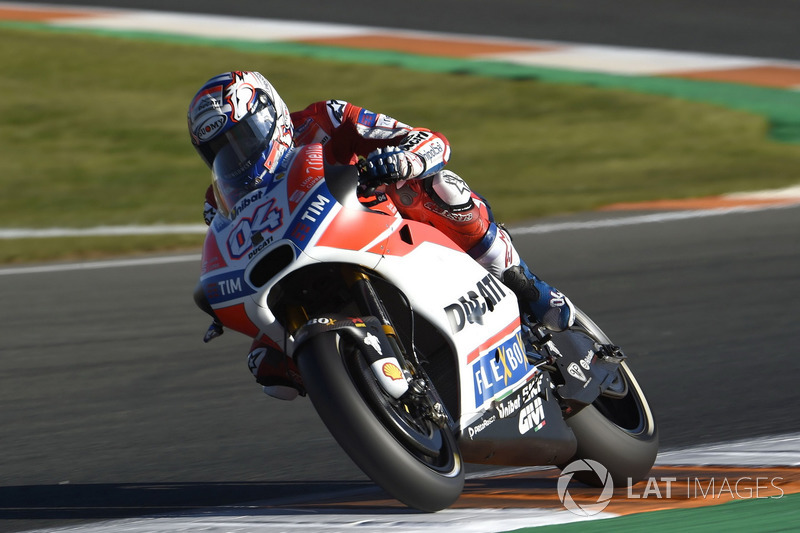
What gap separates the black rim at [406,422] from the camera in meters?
3.40

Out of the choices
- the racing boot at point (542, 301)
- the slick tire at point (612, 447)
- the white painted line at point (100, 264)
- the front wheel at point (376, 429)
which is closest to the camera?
the front wheel at point (376, 429)

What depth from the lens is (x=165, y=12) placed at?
19.4 meters

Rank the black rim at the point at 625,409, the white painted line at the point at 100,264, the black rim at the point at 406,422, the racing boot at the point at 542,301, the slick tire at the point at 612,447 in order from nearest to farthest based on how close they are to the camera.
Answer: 1. the black rim at the point at 406,422
2. the slick tire at the point at 612,447
3. the racing boot at the point at 542,301
4. the black rim at the point at 625,409
5. the white painted line at the point at 100,264

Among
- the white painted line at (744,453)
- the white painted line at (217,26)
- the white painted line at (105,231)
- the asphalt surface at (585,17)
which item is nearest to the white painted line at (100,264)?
the white painted line at (105,231)

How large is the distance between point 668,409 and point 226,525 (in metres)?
2.28

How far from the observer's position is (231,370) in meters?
6.24

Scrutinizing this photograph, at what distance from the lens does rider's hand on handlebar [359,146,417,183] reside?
3717 millimetres

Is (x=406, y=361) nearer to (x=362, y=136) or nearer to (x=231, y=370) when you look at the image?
(x=362, y=136)

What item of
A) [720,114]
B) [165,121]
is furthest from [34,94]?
[720,114]

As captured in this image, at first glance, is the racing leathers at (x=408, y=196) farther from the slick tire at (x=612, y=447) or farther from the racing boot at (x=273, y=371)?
the slick tire at (x=612, y=447)

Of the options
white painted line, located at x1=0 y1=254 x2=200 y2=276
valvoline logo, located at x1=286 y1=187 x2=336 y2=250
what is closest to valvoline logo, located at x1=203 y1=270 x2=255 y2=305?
valvoline logo, located at x1=286 y1=187 x2=336 y2=250

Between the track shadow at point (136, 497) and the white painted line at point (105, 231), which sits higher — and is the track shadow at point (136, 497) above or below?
above

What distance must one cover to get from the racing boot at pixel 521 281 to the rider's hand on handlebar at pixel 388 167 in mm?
615

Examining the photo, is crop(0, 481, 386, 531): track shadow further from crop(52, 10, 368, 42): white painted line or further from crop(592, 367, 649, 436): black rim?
crop(52, 10, 368, 42): white painted line
